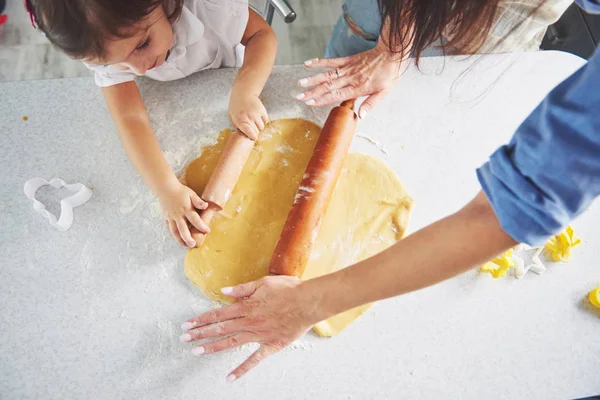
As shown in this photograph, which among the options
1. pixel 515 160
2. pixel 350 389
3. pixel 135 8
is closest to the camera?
pixel 515 160

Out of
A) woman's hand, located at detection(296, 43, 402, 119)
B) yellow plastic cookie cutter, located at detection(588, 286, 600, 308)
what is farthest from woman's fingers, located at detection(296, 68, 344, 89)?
yellow plastic cookie cutter, located at detection(588, 286, 600, 308)

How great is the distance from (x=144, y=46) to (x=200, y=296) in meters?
0.52

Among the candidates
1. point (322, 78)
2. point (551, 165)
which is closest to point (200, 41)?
point (322, 78)

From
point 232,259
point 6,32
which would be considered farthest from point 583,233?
point 6,32

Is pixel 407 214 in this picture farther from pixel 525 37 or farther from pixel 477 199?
pixel 525 37

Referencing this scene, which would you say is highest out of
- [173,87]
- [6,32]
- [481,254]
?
[481,254]

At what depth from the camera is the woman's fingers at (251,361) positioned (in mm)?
838

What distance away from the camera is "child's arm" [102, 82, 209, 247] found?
0.94m

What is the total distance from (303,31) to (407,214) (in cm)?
125

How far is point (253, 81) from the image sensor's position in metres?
1.03

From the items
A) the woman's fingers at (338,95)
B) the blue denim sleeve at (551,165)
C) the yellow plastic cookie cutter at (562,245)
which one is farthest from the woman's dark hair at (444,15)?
the yellow plastic cookie cutter at (562,245)

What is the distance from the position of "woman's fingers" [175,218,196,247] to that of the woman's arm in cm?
14

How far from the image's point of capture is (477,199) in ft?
1.96

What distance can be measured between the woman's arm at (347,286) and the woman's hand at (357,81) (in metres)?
0.45
